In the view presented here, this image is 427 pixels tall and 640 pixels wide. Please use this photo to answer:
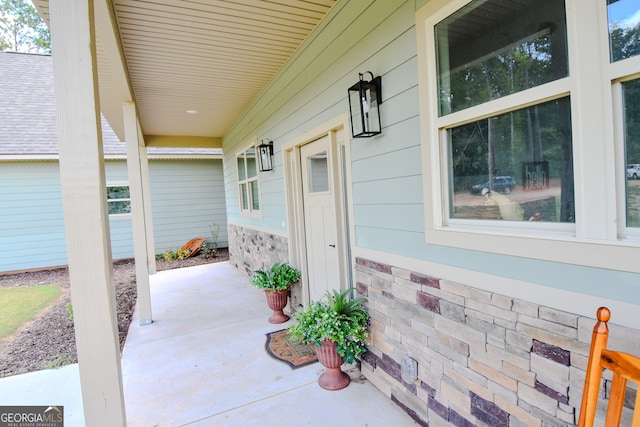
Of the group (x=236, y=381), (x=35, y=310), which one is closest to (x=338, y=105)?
(x=236, y=381)

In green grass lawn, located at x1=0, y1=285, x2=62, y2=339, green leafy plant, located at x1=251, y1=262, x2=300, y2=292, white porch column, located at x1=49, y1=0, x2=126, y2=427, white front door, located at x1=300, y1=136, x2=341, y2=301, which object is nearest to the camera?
white porch column, located at x1=49, y1=0, x2=126, y2=427

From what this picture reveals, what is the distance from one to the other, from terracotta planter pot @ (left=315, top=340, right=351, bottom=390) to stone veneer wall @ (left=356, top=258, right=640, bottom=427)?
0.28 metres

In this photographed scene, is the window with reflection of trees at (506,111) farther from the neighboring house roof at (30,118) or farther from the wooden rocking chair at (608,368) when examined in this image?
the neighboring house roof at (30,118)

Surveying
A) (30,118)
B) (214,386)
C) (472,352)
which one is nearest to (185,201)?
(30,118)

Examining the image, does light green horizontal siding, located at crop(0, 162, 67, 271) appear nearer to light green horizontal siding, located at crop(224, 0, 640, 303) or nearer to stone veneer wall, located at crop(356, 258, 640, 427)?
light green horizontal siding, located at crop(224, 0, 640, 303)

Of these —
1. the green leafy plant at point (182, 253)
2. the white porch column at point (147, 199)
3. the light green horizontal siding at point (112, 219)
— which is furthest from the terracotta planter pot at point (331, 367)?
the light green horizontal siding at point (112, 219)

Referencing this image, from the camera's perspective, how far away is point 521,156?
1499mm

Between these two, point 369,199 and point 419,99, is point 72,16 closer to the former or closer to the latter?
point 419,99

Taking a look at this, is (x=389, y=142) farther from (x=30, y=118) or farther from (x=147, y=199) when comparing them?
(x=30, y=118)

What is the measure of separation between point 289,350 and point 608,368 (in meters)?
2.71

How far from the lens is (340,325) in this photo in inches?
97.5

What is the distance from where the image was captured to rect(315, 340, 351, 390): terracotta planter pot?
251 centimetres

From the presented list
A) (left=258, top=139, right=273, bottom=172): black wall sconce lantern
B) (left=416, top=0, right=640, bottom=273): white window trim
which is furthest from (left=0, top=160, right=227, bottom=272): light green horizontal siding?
(left=416, top=0, right=640, bottom=273): white window trim

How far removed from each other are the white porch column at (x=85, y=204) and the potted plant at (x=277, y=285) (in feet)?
8.30
